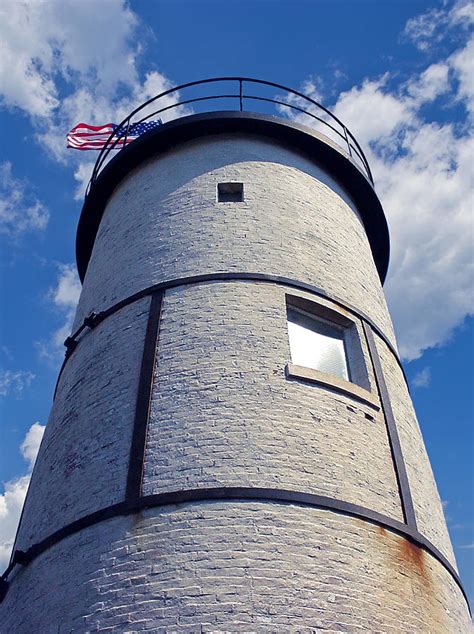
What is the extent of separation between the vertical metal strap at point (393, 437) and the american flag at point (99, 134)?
6.99 metres

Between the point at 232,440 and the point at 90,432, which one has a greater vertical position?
the point at 90,432

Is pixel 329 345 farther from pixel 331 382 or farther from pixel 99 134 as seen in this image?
pixel 99 134

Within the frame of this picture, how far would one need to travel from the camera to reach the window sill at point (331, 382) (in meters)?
7.41

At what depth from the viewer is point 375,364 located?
336 inches

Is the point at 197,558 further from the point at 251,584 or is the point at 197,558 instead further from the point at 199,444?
the point at 199,444

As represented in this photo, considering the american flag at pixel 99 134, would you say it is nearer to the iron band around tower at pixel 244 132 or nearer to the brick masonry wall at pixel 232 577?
the iron band around tower at pixel 244 132

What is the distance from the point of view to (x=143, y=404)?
7.24 metres

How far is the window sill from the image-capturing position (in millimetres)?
7410

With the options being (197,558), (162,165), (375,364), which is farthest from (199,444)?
(162,165)

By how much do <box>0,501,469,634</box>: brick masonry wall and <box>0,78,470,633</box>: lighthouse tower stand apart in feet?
0.06

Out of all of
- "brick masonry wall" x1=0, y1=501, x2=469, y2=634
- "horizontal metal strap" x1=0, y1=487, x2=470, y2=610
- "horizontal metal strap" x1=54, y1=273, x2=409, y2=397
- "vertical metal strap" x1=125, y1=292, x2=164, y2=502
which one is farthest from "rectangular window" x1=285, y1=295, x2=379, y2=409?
"brick masonry wall" x1=0, y1=501, x2=469, y2=634

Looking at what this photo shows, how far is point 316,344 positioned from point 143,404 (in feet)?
8.20

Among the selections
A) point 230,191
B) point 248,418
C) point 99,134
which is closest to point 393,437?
point 248,418

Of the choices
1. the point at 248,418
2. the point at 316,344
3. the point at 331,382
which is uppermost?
the point at 316,344
